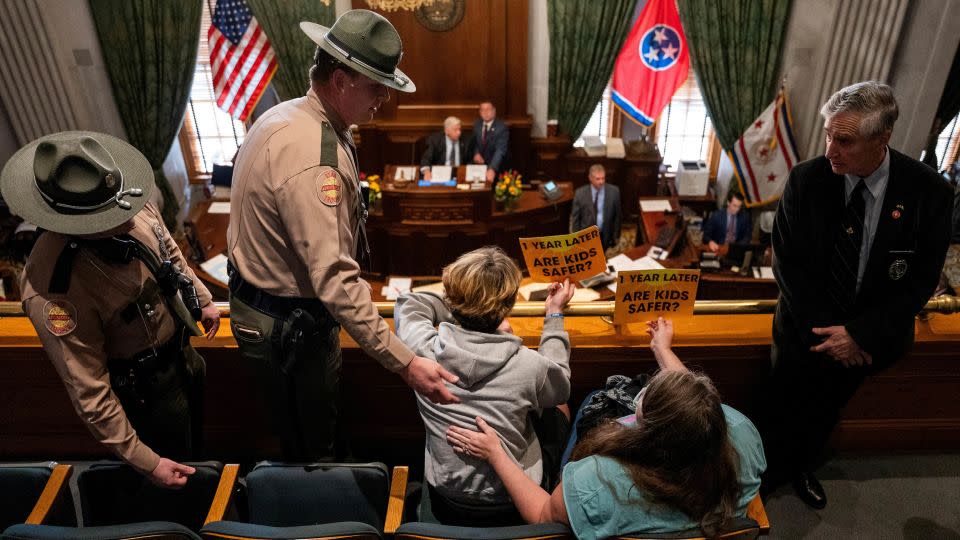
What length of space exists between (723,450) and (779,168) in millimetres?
6138

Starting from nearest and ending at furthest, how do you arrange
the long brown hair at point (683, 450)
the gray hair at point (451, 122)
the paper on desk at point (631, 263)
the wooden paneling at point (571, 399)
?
the long brown hair at point (683, 450)
the wooden paneling at point (571, 399)
the paper on desk at point (631, 263)
the gray hair at point (451, 122)

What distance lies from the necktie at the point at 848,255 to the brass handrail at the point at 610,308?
1.05ft

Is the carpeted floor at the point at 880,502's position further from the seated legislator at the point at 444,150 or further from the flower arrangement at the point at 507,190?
the seated legislator at the point at 444,150

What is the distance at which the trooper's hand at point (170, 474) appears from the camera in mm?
1955

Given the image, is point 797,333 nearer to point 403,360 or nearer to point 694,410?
point 694,410

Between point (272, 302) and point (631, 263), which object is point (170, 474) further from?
point (631, 263)

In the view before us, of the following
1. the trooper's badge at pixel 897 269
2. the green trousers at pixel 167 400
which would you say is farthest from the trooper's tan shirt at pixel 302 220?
the trooper's badge at pixel 897 269

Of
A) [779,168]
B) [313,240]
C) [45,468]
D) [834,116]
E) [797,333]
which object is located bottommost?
[779,168]

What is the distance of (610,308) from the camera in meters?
2.47

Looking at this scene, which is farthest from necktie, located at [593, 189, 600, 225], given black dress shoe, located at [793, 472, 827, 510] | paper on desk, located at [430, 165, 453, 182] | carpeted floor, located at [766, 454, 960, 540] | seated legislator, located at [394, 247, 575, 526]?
seated legislator, located at [394, 247, 575, 526]

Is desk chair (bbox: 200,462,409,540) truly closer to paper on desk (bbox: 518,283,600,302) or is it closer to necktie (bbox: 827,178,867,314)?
necktie (bbox: 827,178,867,314)

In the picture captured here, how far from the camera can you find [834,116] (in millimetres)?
2016

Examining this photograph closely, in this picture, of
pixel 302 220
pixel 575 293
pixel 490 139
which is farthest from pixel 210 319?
pixel 490 139

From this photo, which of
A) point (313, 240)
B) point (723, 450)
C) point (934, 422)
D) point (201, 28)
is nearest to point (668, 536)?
point (723, 450)
